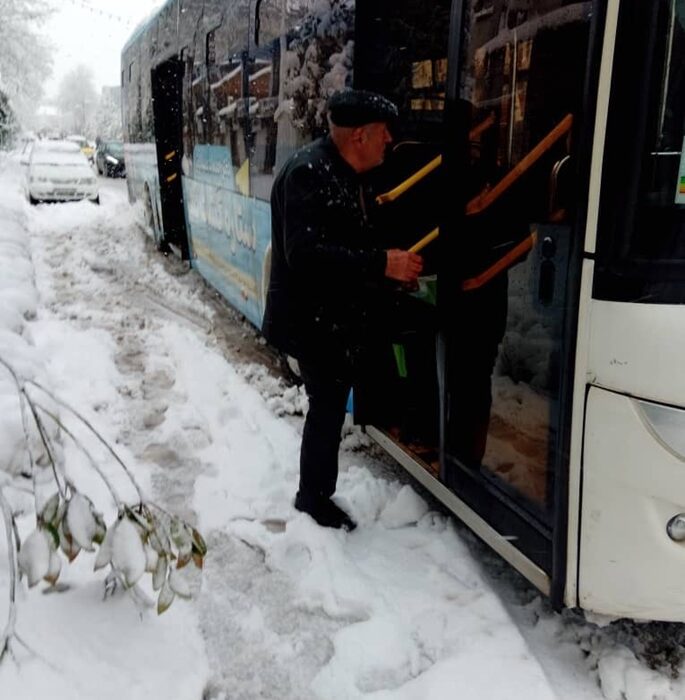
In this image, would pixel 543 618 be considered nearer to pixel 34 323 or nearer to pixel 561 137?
pixel 561 137

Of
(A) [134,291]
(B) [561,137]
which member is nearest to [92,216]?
(A) [134,291]

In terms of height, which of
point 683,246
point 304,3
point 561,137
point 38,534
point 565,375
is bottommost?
point 38,534

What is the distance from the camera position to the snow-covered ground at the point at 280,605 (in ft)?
8.12

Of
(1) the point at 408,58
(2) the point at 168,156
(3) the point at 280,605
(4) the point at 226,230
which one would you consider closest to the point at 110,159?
(2) the point at 168,156

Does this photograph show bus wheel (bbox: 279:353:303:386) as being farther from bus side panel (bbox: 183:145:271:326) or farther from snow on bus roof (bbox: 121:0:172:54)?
snow on bus roof (bbox: 121:0:172:54)

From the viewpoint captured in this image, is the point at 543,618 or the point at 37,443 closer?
the point at 543,618

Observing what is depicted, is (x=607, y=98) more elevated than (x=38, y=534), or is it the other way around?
(x=607, y=98)

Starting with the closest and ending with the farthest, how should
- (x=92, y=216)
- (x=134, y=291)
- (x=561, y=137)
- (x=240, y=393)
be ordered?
1. (x=561, y=137)
2. (x=240, y=393)
3. (x=134, y=291)
4. (x=92, y=216)

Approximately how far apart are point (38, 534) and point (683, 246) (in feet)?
6.60

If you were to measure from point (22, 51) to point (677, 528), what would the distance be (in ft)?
137

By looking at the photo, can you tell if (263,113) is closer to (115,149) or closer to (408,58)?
(408,58)

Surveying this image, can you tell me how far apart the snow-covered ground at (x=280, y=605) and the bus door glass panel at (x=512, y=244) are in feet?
1.64

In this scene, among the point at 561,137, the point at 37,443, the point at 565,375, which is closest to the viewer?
the point at 565,375

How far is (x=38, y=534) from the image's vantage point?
2.03 m
